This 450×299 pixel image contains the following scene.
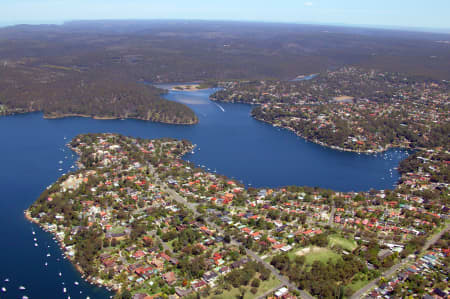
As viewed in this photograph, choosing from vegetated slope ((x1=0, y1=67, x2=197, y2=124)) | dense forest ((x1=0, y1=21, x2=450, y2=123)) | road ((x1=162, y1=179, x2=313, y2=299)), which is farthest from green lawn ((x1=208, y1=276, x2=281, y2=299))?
dense forest ((x1=0, y1=21, x2=450, y2=123))

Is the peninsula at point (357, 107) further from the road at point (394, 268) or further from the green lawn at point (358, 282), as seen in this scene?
the green lawn at point (358, 282)

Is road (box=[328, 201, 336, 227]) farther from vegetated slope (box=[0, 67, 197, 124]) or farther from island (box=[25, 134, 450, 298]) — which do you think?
vegetated slope (box=[0, 67, 197, 124])

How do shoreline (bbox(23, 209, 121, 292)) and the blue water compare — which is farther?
the blue water

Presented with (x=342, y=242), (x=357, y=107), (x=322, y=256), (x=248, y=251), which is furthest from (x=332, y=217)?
(x=357, y=107)

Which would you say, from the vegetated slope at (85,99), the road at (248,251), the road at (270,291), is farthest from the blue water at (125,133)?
the road at (270,291)

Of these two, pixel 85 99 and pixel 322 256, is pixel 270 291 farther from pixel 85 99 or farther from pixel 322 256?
pixel 85 99

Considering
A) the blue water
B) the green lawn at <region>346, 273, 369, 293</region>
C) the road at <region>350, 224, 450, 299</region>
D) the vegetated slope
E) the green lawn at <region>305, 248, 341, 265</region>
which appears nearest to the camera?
the road at <region>350, 224, 450, 299</region>
